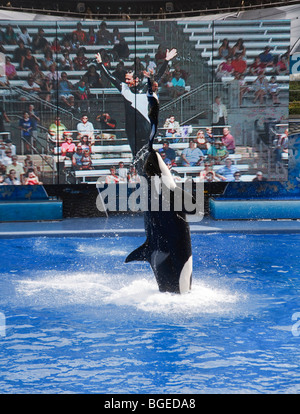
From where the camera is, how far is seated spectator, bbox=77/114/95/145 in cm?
1288

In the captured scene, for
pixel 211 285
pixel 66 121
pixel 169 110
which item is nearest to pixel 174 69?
pixel 169 110

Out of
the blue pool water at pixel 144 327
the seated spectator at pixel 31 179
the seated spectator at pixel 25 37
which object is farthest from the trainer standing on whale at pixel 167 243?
the seated spectator at pixel 25 37

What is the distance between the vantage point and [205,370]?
552 cm

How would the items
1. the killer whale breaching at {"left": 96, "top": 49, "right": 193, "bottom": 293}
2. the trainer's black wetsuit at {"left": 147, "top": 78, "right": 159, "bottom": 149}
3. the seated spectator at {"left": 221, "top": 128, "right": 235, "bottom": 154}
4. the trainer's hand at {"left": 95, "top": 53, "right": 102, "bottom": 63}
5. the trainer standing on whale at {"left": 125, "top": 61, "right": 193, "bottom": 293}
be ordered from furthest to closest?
1. the seated spectator at {"left": 221, "top": 128, "right": 235, "bottom": 154}
2. the trainer's hand at {"left": 95, "top": 53, "right": 102, "bottom": 63}
3. the trainer standing on whale at {"left": 125, "top": 61, "right": 193, "bottom": 293}
4. the killer whale breaching at {"left": 96, "top": 49, "right": 193, "bottom": 293}
5. the trainer's black wetsuit at {"left": 147, "top": 78, "right": 159, "bottom": 149}

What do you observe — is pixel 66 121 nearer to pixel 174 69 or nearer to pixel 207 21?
pixel 174 69

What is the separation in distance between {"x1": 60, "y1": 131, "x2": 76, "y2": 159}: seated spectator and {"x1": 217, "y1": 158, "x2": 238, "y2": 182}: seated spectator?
2866 millimetres

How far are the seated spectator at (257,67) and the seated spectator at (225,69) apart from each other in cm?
36

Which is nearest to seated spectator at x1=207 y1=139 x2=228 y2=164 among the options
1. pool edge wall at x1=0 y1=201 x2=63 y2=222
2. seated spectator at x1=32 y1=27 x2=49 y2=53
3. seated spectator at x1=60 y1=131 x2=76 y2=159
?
seated spectator at x1=60 y1=131 x2=76 y2=159

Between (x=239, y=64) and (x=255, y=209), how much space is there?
2.85m

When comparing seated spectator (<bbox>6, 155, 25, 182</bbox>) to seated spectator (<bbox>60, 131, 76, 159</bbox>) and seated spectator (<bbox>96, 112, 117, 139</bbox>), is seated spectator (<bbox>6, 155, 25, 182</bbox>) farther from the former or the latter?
seated spectator (<bbox>96, 112, 117, 139</bbox>)

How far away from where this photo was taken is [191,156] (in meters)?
12.9

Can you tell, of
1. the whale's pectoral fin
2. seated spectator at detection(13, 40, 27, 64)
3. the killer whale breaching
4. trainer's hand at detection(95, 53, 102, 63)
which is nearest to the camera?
the killer whale breaching

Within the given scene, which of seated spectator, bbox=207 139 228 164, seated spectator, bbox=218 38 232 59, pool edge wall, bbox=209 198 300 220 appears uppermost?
seated spectator, bbox=218 38 232 59

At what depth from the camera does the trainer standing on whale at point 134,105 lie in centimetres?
1282
